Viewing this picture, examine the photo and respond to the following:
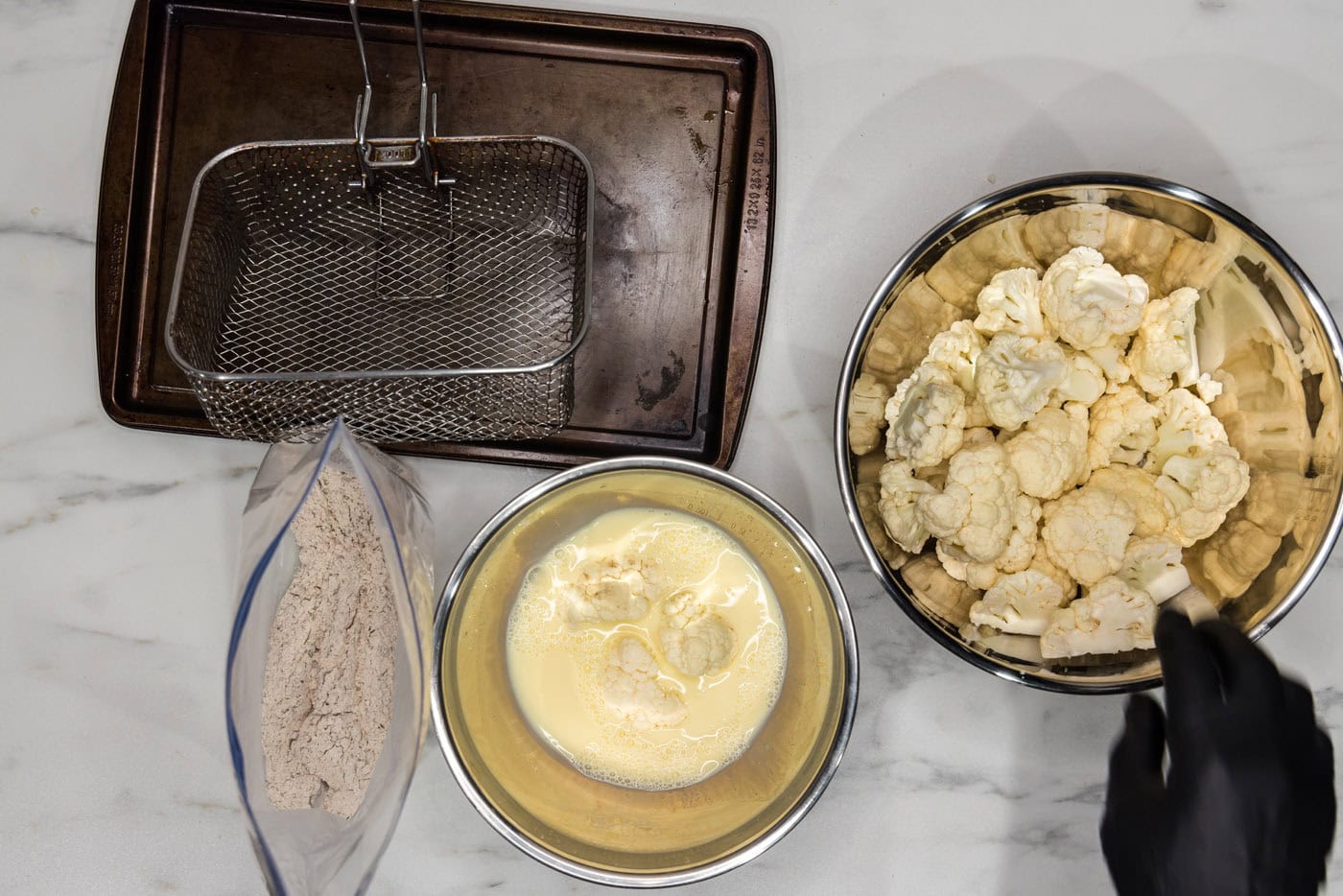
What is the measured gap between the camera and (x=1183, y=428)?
3.50ft

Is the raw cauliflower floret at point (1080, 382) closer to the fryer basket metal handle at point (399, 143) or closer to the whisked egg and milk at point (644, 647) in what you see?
the whisked egg and milk at point (644, 647)

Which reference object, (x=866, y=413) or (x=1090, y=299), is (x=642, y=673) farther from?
(x=1090, y=299)

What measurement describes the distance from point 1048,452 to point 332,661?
84 cm

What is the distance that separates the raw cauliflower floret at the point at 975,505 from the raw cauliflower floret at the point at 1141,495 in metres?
0.15

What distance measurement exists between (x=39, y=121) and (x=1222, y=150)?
5.13 ft

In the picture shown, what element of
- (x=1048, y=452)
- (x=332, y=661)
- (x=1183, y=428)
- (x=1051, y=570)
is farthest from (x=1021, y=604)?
(x=332, y=661)

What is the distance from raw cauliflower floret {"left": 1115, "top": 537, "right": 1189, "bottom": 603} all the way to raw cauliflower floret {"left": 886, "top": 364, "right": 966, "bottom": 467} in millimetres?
237

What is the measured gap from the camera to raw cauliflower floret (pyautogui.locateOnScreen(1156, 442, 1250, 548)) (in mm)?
1020

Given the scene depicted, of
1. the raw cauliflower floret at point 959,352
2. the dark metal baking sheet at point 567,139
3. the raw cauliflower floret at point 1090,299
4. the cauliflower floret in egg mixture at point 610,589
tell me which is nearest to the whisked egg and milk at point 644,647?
the cauliflower floret in egg mixture at point 610,589

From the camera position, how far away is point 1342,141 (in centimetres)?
123

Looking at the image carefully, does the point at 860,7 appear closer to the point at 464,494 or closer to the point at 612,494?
the point at 612,494

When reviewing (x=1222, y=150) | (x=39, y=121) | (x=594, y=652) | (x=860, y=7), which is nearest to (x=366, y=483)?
(x=594, y=652)

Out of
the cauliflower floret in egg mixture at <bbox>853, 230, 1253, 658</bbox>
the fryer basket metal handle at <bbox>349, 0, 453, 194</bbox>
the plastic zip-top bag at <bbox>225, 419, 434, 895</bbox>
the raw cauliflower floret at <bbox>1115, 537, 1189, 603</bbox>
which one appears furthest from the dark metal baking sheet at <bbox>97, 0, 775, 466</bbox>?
the raw cauliflower floret at <bbox>1115, 537, 1189, 603</bbox>

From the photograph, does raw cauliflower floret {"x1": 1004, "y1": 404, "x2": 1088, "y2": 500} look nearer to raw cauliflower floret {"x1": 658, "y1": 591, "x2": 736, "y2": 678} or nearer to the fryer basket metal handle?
raw cauliflower floret {"x1": 658, "y1": 591, "x2": 736, "y2": 678}
